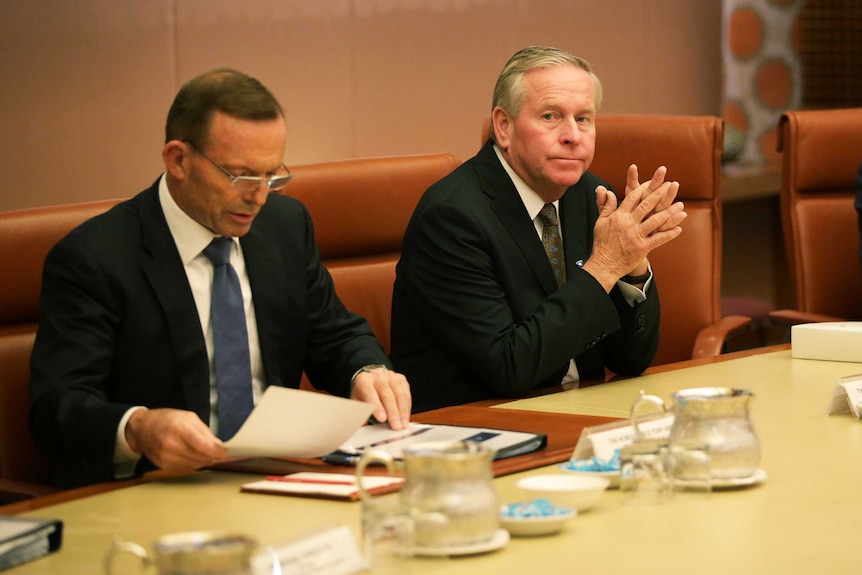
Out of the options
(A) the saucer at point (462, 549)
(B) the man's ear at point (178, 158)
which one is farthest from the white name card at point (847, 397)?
(B) the man's ear at point (178, 158)

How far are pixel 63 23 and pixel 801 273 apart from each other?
2.35 meters

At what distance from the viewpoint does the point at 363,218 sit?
10.1 feet

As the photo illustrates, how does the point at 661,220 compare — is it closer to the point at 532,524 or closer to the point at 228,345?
the point at 228,345

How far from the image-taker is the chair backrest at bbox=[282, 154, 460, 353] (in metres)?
3.00

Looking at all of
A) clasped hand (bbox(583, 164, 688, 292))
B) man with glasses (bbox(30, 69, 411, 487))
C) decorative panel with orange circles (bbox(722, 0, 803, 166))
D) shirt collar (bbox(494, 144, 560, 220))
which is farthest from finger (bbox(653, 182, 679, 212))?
decorative panel with orange circles (bbox(722, 0, 803, 166))

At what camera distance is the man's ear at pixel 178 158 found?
2.12 m

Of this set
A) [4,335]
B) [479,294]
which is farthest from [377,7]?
[4,335]

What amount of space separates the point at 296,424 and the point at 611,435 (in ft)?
1.43

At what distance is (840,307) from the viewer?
3875 mm

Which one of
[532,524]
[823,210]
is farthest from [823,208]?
[532,524]

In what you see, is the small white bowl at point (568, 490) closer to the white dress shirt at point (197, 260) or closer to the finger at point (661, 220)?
the white dress shirt at point (197, 260)

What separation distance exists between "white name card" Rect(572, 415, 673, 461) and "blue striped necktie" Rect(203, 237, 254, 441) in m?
0.73

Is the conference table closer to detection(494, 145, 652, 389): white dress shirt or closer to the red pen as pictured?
the red pen

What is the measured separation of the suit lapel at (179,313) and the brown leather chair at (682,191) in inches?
61.8
